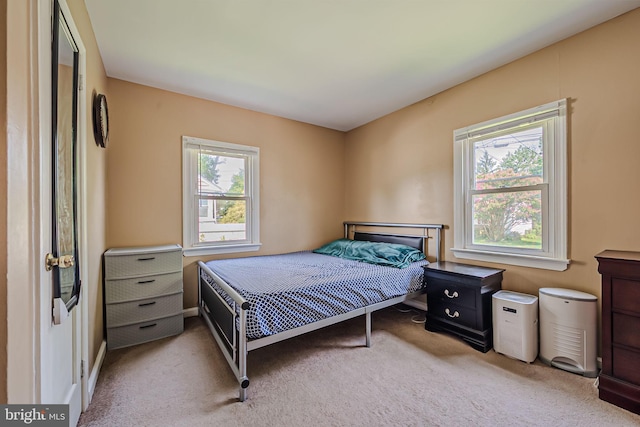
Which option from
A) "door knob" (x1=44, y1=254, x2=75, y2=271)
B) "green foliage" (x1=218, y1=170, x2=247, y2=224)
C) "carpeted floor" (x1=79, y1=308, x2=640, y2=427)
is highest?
"green foliage" (x1=218, y1=170, x2=247, y2=224)

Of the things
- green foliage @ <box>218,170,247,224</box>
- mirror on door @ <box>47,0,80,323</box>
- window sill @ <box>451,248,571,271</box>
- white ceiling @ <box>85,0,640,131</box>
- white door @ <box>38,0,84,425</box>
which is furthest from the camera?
green foliage @ <box>218,170,247,224</box>

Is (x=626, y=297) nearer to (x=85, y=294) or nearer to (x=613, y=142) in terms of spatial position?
(x=613, y=142)

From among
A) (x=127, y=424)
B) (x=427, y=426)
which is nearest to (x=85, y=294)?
(x=127, y=424)

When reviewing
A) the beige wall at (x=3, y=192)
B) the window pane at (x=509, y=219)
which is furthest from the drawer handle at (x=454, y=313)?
the beige wall at (x=3, y=192)

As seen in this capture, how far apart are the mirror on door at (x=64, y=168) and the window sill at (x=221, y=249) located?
5.43ft

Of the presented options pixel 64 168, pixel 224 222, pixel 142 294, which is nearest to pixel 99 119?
pixel 64 168

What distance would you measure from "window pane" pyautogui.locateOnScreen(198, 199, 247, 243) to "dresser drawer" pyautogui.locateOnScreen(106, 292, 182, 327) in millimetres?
814

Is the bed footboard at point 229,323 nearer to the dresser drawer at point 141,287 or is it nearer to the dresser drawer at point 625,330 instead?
the dresser drawer at point 141,287

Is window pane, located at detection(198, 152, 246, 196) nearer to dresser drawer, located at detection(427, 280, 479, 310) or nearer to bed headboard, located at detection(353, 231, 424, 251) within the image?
bed headboard, located at detection(353, 231, 424, 251)

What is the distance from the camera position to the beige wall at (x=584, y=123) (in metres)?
1.93

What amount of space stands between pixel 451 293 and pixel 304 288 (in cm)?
149

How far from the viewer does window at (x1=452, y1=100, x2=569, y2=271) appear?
7.44 ft
